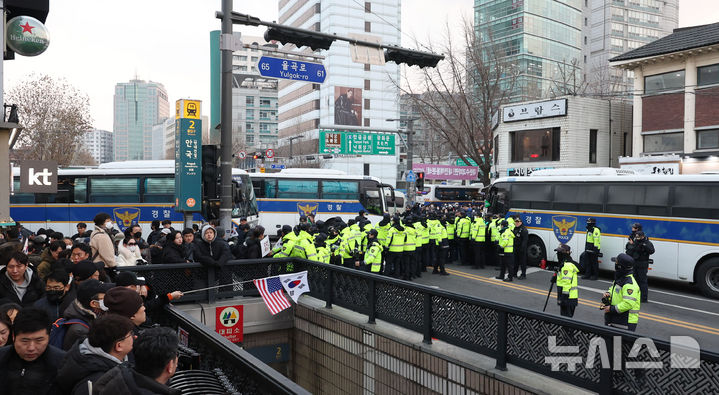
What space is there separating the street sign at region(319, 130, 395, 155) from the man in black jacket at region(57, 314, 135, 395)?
3065 centimetres

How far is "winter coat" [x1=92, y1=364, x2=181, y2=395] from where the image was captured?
2871 millimetres

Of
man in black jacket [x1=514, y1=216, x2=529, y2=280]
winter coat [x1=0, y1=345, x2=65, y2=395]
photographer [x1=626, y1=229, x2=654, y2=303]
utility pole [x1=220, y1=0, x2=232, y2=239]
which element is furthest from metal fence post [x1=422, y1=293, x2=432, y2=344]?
man in black jacket [x1=514, y1=216, x2=529, y2=280]

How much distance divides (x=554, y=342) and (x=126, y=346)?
13.5 ft

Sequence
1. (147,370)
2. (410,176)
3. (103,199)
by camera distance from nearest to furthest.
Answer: (147,370) → (103,199) → (410,176)

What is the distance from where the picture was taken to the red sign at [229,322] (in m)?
9.11

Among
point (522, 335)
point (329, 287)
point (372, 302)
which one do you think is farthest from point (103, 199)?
point (522, 335)

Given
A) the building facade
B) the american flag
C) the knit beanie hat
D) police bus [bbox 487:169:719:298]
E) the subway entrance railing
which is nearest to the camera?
the knit beanie hat

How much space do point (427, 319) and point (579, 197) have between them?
11.6 metres

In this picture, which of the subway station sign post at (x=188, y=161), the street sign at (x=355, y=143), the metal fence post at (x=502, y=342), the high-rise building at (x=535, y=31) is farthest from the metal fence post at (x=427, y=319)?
the high-rise building at (x=535, y=31)

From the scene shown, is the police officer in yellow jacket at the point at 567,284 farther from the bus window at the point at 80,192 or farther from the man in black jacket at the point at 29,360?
the bus window at the point at 80,192

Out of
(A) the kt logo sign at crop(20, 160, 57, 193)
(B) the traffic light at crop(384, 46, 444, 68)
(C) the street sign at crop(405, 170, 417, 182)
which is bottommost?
(A) the kt logo sign at crop(20, 160, 57, 193)

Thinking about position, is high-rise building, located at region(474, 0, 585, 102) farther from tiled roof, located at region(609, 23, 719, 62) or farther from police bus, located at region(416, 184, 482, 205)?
tiled roof, located at region(609, 23, 719, 62)

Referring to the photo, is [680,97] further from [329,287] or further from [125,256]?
[125,256]

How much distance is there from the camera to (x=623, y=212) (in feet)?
49.5
